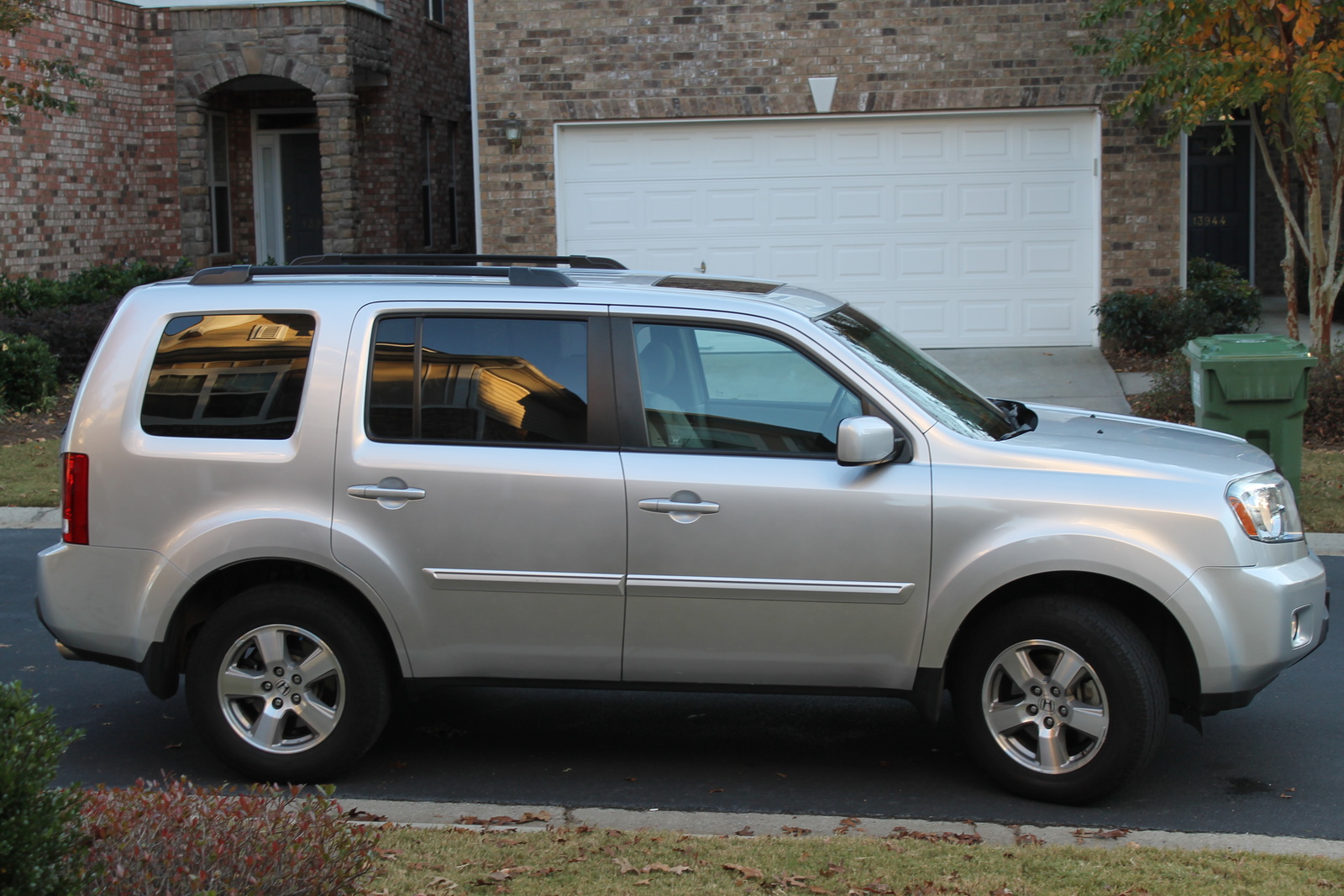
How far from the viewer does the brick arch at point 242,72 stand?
17719 millimetres

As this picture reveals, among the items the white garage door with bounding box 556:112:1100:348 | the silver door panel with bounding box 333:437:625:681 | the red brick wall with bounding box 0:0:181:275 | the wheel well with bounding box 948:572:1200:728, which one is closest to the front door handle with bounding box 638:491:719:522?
the silver door panel with bounding box 333:437:625:681

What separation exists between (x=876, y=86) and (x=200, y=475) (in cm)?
1163

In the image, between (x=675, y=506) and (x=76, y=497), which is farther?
(x=76, y=497)

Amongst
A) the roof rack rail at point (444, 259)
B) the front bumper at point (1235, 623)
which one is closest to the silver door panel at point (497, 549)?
the roof rack rail at point (444, 259)

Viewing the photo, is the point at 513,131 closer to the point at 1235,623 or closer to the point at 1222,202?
the point at 1222,202

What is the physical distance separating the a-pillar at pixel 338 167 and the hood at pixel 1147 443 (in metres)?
13.6

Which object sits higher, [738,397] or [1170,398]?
[738,397]

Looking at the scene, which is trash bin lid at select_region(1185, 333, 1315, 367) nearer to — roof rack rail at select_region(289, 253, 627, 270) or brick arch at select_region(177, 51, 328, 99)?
roof rack rail at select_region(289, 253, 627, 270)

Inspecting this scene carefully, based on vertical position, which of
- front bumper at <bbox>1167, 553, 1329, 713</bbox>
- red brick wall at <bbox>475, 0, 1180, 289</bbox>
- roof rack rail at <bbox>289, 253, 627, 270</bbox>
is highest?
red brick wall at <bbox>475, 0, 1180, 289</bbox>

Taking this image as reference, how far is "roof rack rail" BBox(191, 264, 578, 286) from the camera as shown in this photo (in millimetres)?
5152

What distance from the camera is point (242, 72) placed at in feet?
58.7

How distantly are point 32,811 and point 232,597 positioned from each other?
7.83 ft

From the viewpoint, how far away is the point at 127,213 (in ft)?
60.6

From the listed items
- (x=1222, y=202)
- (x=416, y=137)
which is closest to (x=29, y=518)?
(x=416, y=137)
